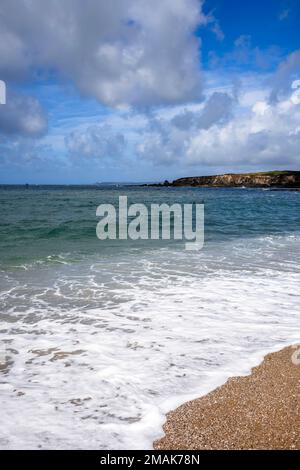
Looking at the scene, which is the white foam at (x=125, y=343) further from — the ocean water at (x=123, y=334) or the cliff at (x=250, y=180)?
the cliff at (x=250, y=180)

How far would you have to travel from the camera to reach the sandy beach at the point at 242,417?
3717mm

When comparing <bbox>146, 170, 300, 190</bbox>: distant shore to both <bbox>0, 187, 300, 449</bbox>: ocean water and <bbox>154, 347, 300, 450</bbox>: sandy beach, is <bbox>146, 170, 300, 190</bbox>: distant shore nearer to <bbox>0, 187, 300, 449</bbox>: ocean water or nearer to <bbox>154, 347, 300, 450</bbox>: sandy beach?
<bbox>0, 187, 300, 449</bbox>: ocean water

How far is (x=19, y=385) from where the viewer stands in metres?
4.91

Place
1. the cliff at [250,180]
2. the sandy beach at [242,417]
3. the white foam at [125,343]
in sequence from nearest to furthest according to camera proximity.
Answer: the sandy beach at [242,417], the white foam at [125,343], the cliff at [250,180]

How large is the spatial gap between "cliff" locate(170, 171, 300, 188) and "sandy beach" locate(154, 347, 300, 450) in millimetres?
135303

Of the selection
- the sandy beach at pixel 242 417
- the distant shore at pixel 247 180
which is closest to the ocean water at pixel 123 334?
the sandy beach at pixel 242 417

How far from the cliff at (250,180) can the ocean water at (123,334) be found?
12960 cm

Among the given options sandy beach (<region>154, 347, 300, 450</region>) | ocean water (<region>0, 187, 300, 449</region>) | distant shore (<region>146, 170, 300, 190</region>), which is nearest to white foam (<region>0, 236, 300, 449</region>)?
ocean water (<region>0, 187, 300, 449</region>)

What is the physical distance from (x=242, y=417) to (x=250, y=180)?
153 metres

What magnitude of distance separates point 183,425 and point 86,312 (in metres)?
4.39

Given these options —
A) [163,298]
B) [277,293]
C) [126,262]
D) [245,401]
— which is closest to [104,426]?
[245,401]

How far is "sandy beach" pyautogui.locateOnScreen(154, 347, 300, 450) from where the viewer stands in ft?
12.2

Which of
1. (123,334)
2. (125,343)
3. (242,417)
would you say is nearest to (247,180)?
(123,334)

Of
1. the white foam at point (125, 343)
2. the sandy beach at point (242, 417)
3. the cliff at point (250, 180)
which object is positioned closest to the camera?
the sandy beach at point (242, 417)
